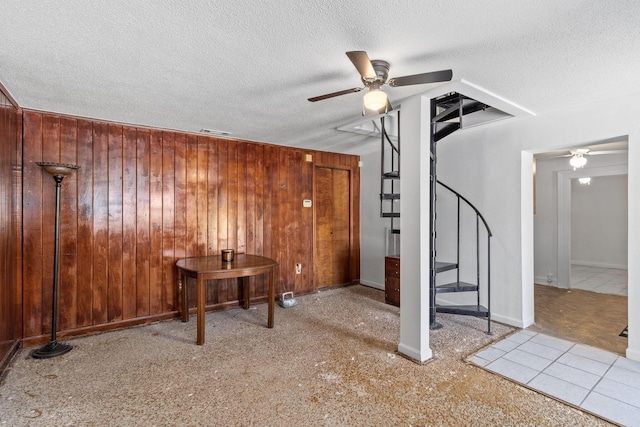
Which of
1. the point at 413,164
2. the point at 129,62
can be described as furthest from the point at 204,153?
the point at 413,164

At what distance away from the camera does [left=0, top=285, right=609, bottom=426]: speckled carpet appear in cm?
205

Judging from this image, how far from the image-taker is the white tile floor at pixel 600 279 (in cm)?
533

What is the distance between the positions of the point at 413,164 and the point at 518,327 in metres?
2.26

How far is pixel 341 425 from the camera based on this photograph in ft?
6.44

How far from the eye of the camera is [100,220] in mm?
3504

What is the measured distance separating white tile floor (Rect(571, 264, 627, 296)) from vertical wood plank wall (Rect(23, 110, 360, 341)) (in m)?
5.12

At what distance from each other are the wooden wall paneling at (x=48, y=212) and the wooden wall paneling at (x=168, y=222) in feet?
3.33

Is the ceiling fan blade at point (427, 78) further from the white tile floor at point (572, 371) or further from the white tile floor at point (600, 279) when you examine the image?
the white tile floor at point (600, 279)

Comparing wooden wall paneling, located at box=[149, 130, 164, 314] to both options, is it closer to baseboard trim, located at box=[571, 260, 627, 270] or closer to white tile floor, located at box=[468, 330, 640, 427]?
white tile floor, located at box=[468, 330, 640, 427]

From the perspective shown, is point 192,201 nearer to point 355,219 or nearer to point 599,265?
point 355,219

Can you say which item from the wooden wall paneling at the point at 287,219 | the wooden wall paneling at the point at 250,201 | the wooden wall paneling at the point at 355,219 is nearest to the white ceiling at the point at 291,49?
the wooden wall paneling at the point at 250,201

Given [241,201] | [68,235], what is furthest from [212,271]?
[68,235]

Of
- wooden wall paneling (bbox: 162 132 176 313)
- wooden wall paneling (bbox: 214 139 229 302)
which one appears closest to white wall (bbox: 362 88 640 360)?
wooden wall paneling (bbox: 214 139 229 302)

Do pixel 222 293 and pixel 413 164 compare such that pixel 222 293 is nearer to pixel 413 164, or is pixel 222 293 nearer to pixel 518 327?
pixel 413 164
